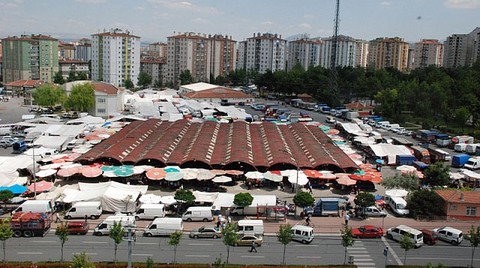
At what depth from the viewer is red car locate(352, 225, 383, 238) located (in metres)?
17.4

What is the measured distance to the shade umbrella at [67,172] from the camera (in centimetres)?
2370

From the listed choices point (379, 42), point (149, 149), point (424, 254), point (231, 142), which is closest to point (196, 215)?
point (424, 254)

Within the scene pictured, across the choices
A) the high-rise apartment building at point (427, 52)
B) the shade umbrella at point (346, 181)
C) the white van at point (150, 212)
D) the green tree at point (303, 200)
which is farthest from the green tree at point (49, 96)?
the high-rise apartment building at point (427, 52)

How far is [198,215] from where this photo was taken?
1888 cm

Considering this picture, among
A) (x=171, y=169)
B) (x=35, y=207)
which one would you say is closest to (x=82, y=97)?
(x=171, y=169)

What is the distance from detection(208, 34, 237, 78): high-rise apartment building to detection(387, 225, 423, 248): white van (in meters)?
78.0

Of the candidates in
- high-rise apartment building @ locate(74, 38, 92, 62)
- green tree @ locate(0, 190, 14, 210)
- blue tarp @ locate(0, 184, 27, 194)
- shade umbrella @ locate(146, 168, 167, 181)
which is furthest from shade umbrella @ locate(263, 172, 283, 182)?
high-rise apartment building @ locate(74, 38, 92, 62)

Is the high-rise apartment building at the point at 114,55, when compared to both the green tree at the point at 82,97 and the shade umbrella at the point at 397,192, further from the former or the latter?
the shade umbrella at the point at 397,192

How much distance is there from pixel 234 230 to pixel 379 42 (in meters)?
91.8

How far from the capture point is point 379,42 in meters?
100

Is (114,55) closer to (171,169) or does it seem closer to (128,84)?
(128,84)

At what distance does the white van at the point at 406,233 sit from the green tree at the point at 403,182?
6242mm

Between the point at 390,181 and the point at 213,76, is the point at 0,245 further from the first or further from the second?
the point at 213,76

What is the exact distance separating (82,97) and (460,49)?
263 ft
